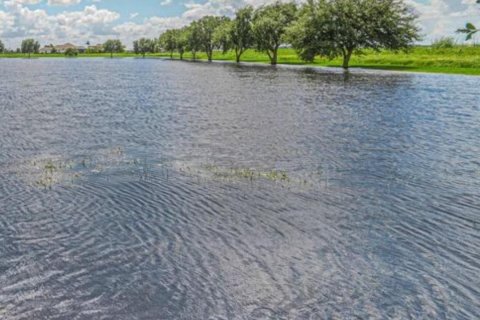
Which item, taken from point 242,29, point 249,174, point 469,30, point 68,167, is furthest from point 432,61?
point 469,30

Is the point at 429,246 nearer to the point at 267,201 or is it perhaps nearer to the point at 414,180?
the point at 267,201

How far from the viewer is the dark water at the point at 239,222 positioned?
909 centimetres

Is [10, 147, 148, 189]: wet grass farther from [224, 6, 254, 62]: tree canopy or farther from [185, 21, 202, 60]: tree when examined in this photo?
[185, 21, 202, 60]: tree

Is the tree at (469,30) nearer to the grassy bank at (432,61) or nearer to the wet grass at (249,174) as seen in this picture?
the wet grass at (249,174)

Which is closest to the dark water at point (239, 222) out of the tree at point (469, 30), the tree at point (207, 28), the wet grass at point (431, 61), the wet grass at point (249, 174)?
the wet grass at point (249, 174)

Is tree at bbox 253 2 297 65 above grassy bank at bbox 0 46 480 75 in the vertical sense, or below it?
above

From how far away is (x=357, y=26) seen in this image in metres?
89.2

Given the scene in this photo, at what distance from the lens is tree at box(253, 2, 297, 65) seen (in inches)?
4409

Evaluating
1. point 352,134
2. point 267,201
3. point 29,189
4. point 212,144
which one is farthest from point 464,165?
point 29,189

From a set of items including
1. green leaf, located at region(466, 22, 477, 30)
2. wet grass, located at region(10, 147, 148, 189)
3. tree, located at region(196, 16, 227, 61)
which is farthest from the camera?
tree, located at region(196, 16, 227, 61)

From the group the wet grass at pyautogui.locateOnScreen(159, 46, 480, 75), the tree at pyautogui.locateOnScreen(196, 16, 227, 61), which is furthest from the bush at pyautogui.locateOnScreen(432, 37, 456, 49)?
the tree at pyautogui.locateOnScreen(196, 16, 227, 61)

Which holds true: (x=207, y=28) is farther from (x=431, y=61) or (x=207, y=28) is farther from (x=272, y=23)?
(x=431, y=61)

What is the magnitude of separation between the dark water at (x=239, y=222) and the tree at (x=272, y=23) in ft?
289

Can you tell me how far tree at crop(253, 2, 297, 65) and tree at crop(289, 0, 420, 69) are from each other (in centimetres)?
1718
